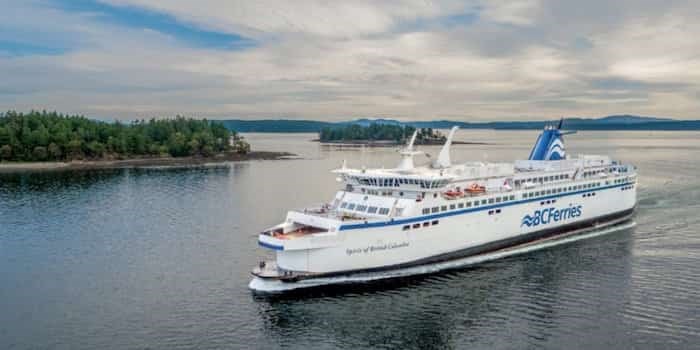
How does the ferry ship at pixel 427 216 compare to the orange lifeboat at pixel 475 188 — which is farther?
the orange lifeboat at pixel 475 188

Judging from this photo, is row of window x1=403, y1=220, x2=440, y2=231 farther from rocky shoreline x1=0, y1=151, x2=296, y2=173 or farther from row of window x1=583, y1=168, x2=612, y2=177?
rocky shoreline x1=0, y1=151, x2=296, y2=173

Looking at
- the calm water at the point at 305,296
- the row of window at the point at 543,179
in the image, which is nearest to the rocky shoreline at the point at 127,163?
the calm water at the point at 305,296

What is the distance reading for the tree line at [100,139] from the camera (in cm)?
10827

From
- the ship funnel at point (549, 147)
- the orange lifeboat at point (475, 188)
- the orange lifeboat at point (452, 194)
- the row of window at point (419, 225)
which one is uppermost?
the ship funnel at point (549, 147)

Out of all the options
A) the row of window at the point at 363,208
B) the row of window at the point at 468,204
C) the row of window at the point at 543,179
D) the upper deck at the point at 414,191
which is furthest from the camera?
the row of window at the point at 543,179

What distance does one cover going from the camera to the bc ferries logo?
3919 cm

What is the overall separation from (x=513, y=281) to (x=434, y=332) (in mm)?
9224

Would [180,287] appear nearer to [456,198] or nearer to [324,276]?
[324,276]

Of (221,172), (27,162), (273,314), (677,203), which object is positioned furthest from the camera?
(27,162)

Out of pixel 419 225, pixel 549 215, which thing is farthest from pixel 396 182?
pixel 549 215

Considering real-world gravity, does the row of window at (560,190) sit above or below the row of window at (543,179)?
below

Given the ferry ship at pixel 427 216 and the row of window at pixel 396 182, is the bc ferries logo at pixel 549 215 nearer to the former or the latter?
the ferry ship at pixel 427 216

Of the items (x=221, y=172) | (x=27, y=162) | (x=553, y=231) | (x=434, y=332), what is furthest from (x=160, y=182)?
(x=434, y=332)

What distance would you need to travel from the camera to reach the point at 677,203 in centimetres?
5478
